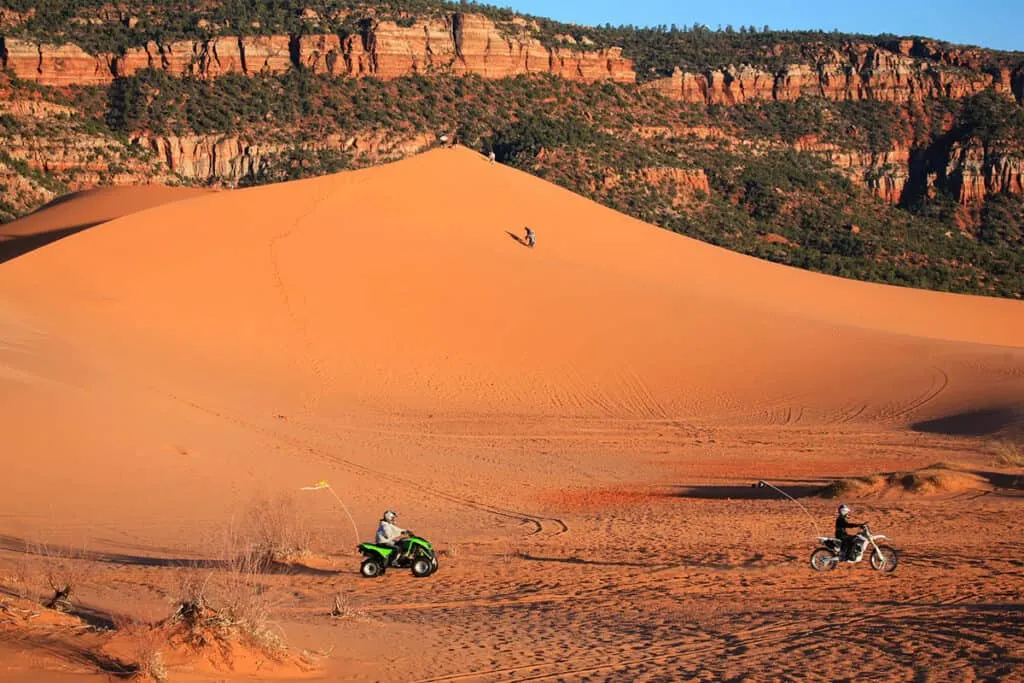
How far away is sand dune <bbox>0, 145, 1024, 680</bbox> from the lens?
10695mm

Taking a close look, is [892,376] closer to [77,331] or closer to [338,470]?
[338,470]

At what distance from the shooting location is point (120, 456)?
17.9 m

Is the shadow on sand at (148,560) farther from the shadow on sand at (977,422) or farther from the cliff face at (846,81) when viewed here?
the cliff face at (846,81)

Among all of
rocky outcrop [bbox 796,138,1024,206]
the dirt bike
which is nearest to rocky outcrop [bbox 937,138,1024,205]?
rocky outcrop [bbox 796,138,1024,206]

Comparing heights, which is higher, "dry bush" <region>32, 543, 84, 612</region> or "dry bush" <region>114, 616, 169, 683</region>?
"dry bush" <region>114, 616, 169, 683</region>

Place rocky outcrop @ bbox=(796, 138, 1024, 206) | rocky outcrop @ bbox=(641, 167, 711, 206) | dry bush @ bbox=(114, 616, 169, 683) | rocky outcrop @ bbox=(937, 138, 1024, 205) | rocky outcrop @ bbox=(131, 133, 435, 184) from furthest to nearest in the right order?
1. rocky outcrop @ bbox=(796, 138, 1024, 206)
2. rocky outcrop @ bbox=(937, 138, 1024, 205)
3. rocky outcrop @ bbox=(641, 167, 711, 206)
4. rocky outcrop @ bbox=(131, 133, 435, 184)
5. dry bush @ bbox=(114, 616, 169, 683)

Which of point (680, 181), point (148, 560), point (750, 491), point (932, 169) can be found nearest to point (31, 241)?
point (750, 491)

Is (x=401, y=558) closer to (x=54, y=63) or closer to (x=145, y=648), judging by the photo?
(x=145, y=648)

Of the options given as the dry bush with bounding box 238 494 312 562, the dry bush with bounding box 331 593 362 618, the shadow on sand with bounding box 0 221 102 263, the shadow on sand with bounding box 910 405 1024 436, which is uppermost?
the dry bush with bounding box 331 593 362 618

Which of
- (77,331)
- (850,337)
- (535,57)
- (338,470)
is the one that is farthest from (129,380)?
(535,57)

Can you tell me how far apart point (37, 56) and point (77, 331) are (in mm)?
58860

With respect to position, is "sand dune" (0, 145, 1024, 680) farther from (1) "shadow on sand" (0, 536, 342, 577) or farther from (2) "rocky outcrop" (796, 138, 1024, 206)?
(2) "rocky outcrop" (796, 138, 1024, 206)

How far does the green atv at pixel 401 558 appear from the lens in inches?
496

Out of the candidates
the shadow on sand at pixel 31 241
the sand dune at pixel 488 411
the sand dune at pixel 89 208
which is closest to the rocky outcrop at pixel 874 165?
the sand dune at pixel 488 411
